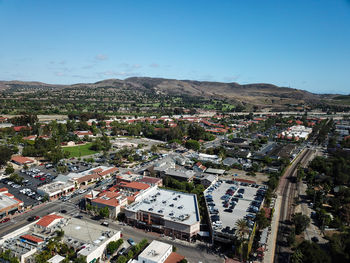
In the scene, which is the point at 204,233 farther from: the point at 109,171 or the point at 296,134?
the point at 296,134

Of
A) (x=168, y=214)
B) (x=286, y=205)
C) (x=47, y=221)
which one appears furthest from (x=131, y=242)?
(x=286, y=205)

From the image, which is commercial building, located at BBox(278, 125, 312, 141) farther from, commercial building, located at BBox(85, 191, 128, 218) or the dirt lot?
commercial building, located at BBox(85, 191, 128, 218)

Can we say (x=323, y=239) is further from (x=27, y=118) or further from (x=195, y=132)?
(x=27, y=118)

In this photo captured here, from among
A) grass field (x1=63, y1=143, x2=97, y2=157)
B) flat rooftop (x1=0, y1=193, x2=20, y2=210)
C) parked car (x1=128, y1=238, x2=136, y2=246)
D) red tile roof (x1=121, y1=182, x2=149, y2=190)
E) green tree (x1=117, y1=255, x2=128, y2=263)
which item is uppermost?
red tile roof (x1=121, y1=182, x2=149, y2=190)

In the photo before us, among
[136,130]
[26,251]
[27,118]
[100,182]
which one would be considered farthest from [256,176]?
[27,118]

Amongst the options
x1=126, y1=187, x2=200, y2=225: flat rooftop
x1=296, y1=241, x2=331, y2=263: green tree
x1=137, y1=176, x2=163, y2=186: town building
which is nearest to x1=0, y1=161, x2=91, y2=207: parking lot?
x1=137, y1=176, x2=163, y2=186: town building

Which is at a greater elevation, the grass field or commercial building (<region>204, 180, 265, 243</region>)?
commercial building (<region>204, 180, 265, 243</region>)
